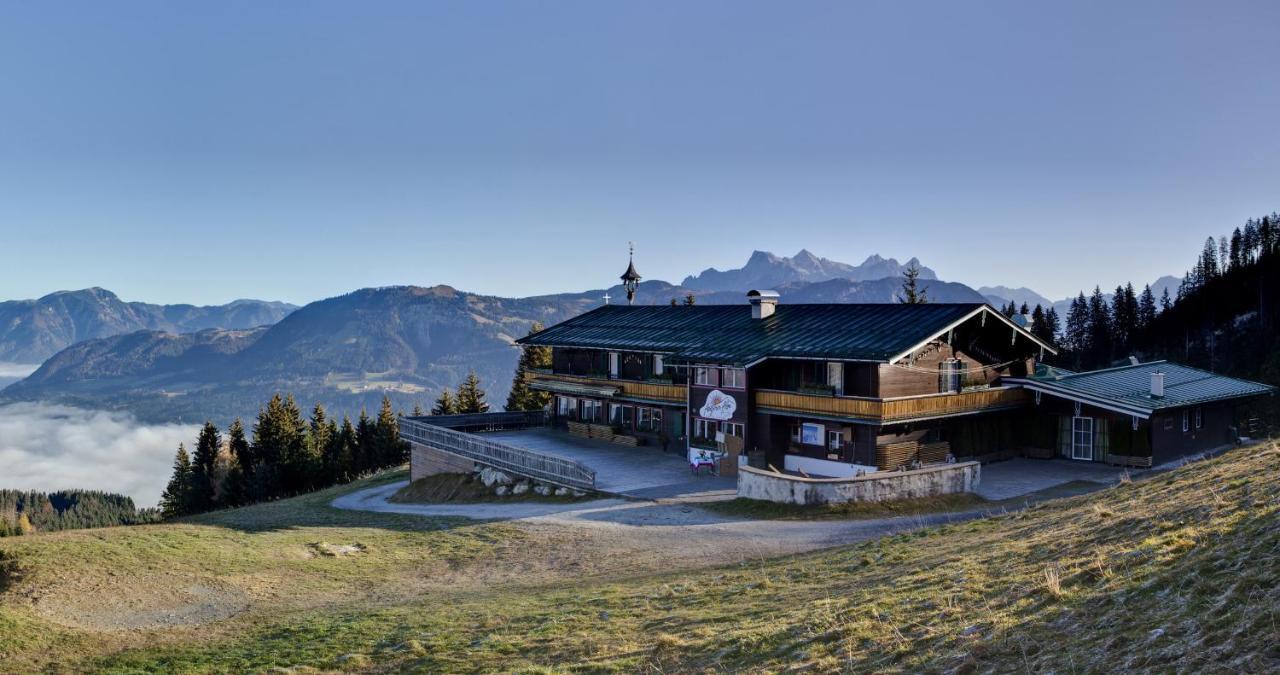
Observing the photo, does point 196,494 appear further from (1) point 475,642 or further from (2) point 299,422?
(1) point 475,642

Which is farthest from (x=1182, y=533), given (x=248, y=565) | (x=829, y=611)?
(x=248, y=565)

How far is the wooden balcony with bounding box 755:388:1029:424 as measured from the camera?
37188mm

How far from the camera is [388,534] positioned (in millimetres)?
32688

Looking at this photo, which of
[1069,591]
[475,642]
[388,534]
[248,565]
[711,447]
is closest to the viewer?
[1069,591]

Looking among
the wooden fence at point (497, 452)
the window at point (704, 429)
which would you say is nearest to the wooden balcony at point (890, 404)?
the window at point (704, 429)

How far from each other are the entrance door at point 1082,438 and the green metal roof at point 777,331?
496cm

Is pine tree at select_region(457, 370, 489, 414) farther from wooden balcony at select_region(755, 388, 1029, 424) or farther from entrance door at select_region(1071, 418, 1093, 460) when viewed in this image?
entrance door at select_region(1071, 418, 1093, 460)

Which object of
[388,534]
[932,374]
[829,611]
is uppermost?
[932,374]

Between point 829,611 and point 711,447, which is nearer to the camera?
point 829,611

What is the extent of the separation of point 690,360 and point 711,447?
15.5 feet

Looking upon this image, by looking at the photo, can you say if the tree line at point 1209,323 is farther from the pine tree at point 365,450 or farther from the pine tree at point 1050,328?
the pine tree at point 365,450

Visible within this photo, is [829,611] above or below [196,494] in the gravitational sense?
above

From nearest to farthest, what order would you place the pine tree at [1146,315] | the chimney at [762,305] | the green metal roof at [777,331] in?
the green metal roof at [777,331] < the chimney at [762,305] < the pine tree at [1146,315]

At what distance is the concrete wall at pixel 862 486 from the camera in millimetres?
31578
